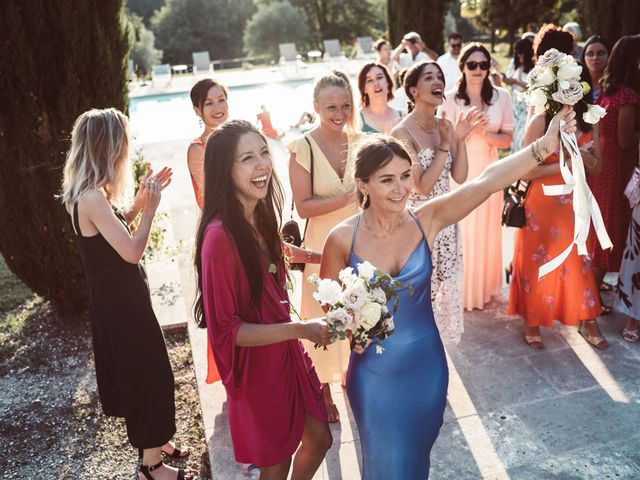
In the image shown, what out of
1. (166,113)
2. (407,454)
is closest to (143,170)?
(407,454)

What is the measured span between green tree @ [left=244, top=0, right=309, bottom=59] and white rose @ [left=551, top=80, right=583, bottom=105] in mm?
47868

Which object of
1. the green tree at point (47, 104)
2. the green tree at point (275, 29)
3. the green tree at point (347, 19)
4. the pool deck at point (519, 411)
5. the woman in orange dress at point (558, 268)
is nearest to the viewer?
the pool deck at point (519, 411)

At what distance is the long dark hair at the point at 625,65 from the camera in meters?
4.59

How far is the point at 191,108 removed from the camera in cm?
2070

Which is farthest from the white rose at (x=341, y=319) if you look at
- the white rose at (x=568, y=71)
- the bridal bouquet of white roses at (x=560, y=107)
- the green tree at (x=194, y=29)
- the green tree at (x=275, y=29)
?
the green tree at (x=194, y=29)

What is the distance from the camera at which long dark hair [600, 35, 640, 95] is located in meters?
4.59

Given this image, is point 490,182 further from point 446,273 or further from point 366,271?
point 446,273

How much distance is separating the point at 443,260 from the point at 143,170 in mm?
3604

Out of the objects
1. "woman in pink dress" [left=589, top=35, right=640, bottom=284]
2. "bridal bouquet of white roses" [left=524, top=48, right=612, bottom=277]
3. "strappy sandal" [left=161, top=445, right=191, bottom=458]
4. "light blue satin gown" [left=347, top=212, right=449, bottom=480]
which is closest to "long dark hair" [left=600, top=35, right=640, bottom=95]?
"woman in pink dress" [left=589, top=35, right=640, bottom=284]

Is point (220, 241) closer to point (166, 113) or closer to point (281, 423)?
point (281, 423)

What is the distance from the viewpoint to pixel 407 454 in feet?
8.48

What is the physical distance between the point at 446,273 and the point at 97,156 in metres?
2.49

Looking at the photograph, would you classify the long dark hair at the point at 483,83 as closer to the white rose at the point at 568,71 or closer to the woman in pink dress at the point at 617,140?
the woman in pink dress at the point at 617,140

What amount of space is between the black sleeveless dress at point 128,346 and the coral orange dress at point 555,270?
2846 mm
